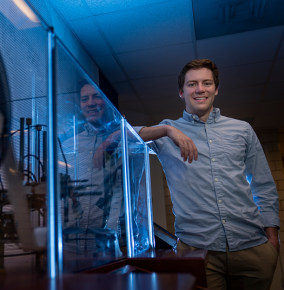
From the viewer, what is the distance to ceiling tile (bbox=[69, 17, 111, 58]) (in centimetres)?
218

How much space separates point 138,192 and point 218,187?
327mm

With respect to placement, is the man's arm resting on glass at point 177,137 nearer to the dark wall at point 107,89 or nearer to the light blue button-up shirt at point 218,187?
the light blue button-up shirt at point 218,187

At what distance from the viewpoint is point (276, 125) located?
4988mm

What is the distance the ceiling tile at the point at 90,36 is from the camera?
7.14 ft

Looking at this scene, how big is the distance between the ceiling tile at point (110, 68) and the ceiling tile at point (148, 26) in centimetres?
17

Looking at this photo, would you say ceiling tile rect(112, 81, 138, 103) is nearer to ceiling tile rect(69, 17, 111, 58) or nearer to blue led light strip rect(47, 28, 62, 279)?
ceiling tile rect(69, 17, 111, 58)

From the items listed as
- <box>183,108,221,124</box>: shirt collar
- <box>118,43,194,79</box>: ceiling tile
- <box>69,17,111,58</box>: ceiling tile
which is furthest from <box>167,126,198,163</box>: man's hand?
<box>118,43,194,79</box>: ceiling tile

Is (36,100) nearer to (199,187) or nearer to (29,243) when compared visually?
(29,243)

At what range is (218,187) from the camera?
1.17 metres

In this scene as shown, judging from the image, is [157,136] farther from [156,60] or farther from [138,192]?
[156,60]

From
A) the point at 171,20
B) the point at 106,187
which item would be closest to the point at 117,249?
the point at 106,187

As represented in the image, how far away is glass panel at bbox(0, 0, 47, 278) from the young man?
622 millimetres

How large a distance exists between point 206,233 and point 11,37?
2.96ft

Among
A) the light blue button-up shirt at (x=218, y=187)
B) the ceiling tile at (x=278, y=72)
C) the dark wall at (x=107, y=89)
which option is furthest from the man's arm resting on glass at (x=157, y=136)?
the ceiling tile at (x=278, y=72)
